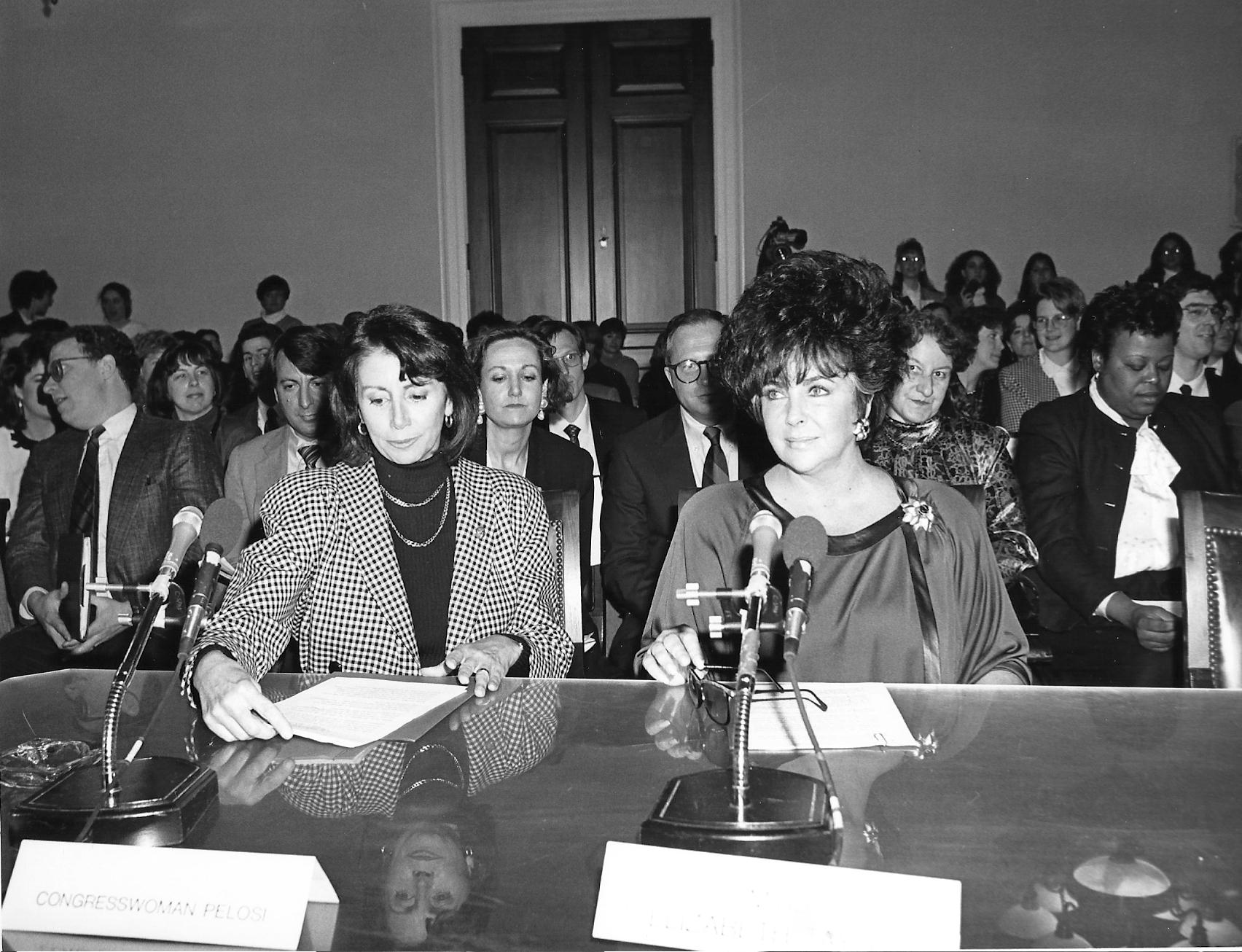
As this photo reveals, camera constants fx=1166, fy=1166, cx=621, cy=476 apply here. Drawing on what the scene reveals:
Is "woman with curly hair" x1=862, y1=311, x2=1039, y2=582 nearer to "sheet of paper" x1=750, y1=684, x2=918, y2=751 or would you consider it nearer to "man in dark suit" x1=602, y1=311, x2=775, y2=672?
"man in dark suit" x1=602, y1=311, x2=775, y2=672

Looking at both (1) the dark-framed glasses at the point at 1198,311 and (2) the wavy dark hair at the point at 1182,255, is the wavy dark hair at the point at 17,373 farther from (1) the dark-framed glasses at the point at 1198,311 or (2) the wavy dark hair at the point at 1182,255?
(2) the wavy dark hair at the point at 1182,255

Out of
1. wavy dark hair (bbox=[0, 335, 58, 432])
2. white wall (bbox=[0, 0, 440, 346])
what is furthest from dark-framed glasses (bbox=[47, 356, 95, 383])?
white wall (bbox=[0, 0, 440, 346])

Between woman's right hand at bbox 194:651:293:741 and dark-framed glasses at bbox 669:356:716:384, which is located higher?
dark-framed glasses at bbox 669:356:716:384

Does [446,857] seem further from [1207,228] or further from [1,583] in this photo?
[1207,228]

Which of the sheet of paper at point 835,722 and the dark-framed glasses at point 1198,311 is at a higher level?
the dark-framed glasses at point 1198,311

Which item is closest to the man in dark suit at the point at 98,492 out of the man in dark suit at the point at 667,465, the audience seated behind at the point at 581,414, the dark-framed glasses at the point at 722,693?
the man in dark suit at the point at 667,465

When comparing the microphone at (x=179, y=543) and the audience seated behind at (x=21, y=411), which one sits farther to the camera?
the audience seated behind at (x=21, y=411)

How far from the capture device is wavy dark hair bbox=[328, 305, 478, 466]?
243 centimetres

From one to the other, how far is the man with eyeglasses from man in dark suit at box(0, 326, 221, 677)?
3.79m

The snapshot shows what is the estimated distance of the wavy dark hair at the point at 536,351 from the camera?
3.89m

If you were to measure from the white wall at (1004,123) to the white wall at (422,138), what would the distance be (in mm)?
15

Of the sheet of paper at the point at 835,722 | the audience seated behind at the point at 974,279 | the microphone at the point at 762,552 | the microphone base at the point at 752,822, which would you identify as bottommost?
the sheet of paper at the point at 835,722

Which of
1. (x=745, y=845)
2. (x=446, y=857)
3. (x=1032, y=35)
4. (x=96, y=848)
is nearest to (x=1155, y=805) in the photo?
(x=745, y=845)

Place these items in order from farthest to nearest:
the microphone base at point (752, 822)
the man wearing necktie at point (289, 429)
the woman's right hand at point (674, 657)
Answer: the man wearing necktie at point (289, 429)
the woman's right hand at point (674, 657)
the microphone base at point (752, 822)
